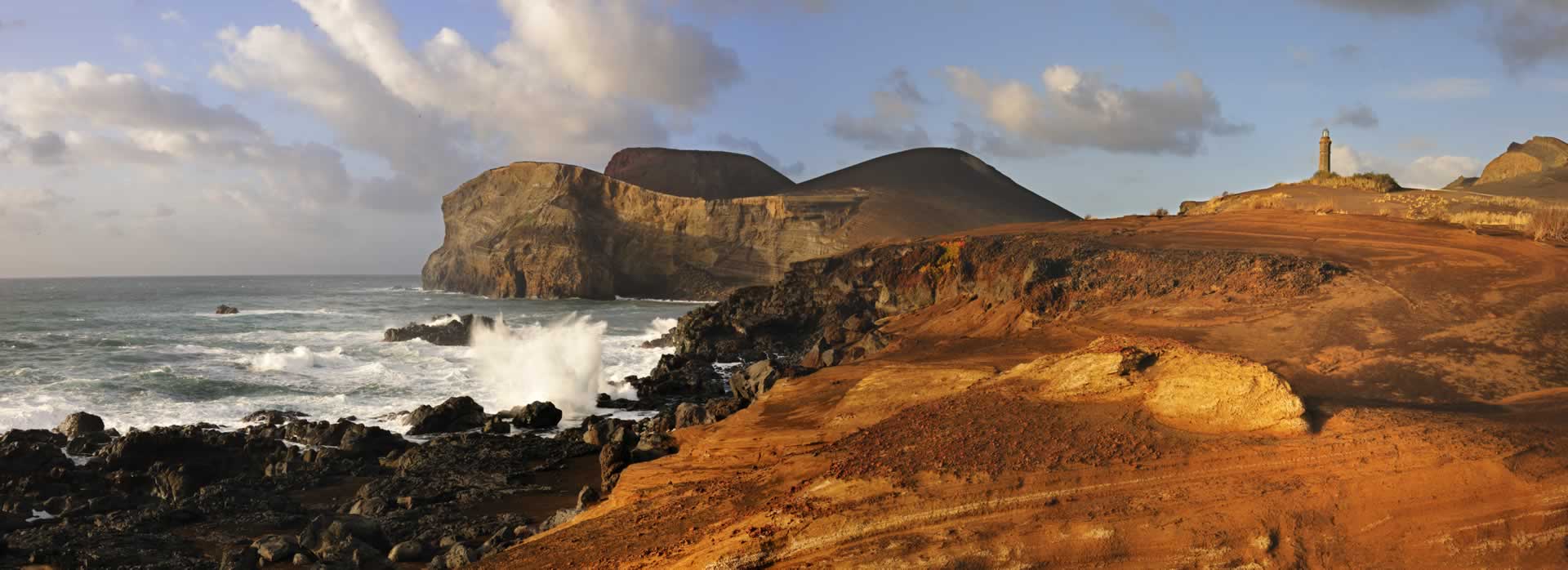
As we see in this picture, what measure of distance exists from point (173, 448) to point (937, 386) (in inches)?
510

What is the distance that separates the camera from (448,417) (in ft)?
59.0

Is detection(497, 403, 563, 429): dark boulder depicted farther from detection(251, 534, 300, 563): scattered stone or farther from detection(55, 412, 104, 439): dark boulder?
detection(251, 534, 300, 563): scattered stone

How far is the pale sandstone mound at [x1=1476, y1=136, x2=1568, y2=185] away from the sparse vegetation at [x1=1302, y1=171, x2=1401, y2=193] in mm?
17260

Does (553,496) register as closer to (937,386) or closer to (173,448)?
(937,386)

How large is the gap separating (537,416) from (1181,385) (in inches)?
521

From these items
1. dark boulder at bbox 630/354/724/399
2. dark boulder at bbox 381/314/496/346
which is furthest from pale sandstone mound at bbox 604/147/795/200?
dark boulder at bbox 630/354/724/399

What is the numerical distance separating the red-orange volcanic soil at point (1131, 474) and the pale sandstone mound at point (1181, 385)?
0.45 ft

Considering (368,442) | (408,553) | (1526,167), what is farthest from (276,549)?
(1526,167)

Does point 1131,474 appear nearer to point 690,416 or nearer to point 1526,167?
point 690,416

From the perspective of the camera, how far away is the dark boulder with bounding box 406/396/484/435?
57.6 feet

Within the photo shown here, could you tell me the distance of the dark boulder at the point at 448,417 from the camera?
17.6m

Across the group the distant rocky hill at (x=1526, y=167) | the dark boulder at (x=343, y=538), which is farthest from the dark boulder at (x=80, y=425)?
the distant rocky hill at (x=1526, y=167)

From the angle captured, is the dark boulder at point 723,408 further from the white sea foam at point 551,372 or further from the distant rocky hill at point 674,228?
the distant rocky hill at point 674,228

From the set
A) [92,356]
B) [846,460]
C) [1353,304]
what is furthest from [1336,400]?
[92,356]
